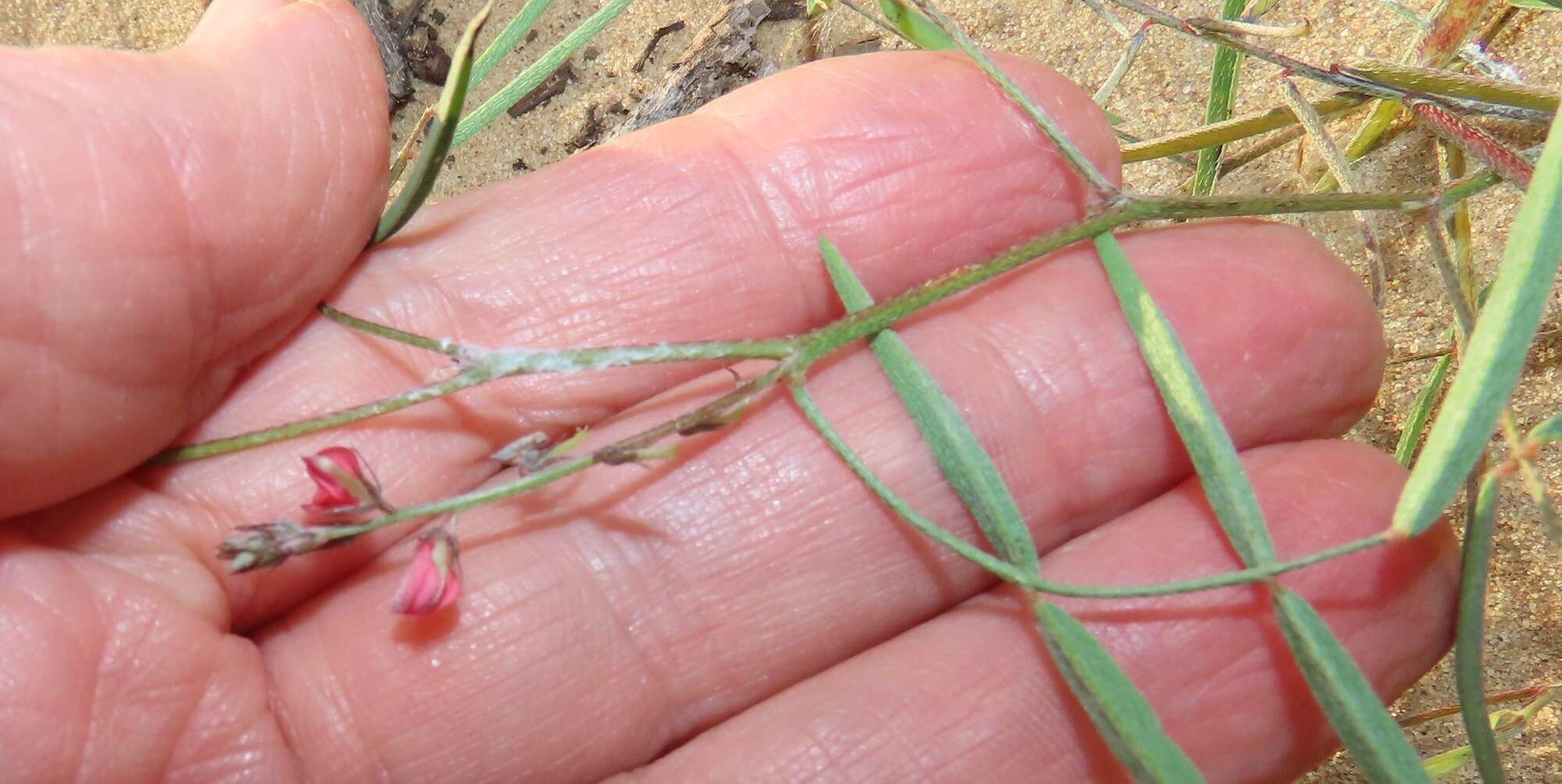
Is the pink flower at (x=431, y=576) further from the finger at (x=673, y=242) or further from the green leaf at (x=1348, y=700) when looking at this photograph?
the green leaf at (x=1348, y=700)

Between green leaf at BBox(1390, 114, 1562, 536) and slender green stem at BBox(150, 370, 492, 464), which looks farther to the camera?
slender green stem at BBox(150, 370, 492, 464)

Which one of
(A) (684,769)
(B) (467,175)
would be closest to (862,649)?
(A) (684,769)

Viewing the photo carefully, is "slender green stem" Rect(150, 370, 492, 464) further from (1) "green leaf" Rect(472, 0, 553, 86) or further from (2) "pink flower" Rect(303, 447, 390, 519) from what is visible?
(1) "green leaf" Rect(472, 0, 553, 86)

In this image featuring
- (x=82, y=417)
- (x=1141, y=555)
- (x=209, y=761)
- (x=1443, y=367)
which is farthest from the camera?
(x=1443, y=367)

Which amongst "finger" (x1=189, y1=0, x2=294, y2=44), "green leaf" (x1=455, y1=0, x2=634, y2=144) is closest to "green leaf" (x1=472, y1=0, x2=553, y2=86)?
"green leaf" (x1=455, y1=0, x2=634, y2=144)

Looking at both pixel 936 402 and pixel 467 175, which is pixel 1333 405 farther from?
pixel 467 175

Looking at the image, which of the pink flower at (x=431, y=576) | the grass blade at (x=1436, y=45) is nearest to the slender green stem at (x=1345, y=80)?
the grass blade at (x=1436, y=45)
